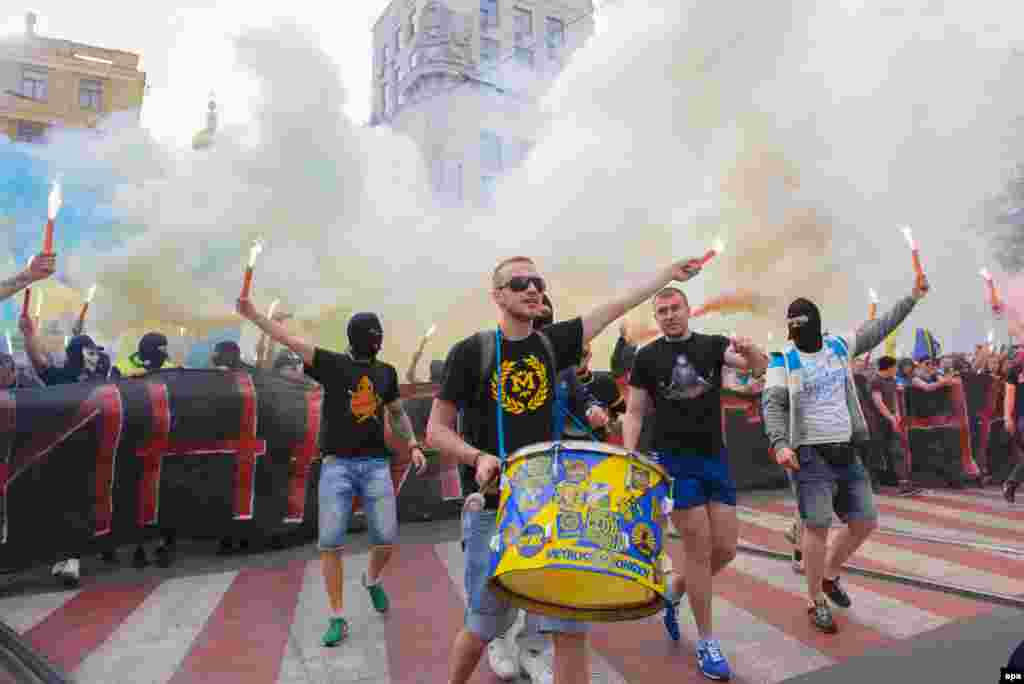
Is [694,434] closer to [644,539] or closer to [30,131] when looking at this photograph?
[644,539]

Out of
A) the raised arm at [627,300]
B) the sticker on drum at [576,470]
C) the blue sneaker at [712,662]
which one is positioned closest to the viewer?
the sticker on drum at [576,470]

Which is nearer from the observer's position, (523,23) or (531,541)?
(531,541)

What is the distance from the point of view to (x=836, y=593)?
373 centimetres

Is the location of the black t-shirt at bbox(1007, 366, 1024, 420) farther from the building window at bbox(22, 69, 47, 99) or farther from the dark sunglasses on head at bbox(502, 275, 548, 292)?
the building window at bbox(22, 69, 47, 99)

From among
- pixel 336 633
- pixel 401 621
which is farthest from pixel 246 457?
pixel 336 633

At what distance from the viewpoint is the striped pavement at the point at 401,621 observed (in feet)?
10.1

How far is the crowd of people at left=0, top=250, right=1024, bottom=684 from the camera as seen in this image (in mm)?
2404

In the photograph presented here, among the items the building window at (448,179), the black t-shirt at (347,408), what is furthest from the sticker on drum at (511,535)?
the building window at (448,179)

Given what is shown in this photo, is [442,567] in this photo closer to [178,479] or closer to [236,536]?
[236,536]

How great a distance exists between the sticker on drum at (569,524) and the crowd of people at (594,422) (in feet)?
1.32

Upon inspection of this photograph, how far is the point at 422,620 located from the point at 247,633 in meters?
0.95

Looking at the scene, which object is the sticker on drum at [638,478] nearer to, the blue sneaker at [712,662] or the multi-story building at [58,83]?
the blue sneaker at [712,662]

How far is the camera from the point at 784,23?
1481cm

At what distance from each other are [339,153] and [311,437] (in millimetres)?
13112
